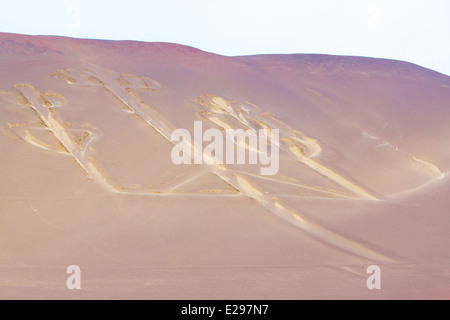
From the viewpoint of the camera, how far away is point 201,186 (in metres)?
6.44

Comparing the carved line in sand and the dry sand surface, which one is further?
the carved line in sand

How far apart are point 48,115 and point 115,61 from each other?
3666 mm

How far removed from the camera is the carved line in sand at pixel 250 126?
543 cm

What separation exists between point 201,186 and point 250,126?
2931 mm

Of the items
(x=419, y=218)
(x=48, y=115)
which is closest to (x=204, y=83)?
(x=48, y=115)

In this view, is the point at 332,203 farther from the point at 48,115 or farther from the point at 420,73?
the point at 420,73

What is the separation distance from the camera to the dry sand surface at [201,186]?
443 centimetres

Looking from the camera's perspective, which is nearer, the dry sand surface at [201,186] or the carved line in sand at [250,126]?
the dry sand surface at [201,186]

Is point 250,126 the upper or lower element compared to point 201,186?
upper

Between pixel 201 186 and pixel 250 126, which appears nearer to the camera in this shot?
pixel 201 186

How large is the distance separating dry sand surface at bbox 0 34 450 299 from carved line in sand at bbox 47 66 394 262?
30 mm

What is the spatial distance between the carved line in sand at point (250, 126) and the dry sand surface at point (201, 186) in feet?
0.10

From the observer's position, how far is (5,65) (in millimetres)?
10039

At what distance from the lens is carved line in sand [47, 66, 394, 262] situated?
5433 millimetres
